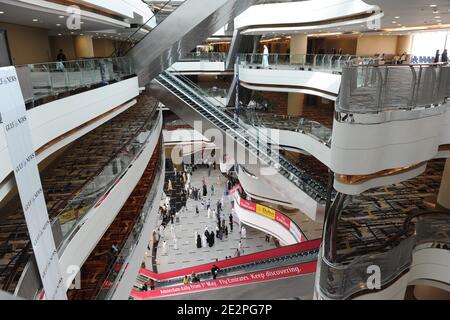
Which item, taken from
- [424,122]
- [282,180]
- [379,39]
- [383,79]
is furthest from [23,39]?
[379,39]

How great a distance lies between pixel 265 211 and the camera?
17.6m

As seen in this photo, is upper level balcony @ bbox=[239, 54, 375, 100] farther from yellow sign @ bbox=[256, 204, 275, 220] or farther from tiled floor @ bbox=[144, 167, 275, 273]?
tiled floor @ bbox=[144, 167, 275, 273]

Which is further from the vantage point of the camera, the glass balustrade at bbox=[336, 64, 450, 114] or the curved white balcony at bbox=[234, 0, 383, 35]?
the curved white balcony at bbox=[234, 0, 383, 35]

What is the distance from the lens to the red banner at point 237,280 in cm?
1172

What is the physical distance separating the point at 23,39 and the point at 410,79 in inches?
502

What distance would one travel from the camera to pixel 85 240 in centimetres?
670

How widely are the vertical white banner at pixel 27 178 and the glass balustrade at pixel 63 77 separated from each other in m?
0.79

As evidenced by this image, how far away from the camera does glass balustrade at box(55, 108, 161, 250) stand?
19.8 ft

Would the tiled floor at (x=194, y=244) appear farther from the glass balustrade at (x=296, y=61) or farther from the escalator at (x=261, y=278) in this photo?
the glass balustrade at (x=296, y=61)

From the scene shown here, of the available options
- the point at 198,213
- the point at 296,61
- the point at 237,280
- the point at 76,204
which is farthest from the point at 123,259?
the point at 198,213

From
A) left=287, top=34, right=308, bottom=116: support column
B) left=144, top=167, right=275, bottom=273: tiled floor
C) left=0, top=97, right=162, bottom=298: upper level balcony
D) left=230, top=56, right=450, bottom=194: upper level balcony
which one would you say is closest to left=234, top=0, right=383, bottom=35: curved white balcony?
left=287, top=34, right=308, bottom=116: support column

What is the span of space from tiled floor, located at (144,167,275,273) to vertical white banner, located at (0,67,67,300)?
12.0 m

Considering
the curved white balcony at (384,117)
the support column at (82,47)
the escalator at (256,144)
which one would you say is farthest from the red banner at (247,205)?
the curved white balcony at (384,117)

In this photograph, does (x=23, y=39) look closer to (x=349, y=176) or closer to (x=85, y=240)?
(x=85, y=240)
